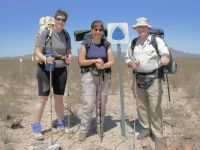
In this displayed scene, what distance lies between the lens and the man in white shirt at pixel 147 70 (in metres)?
6.06

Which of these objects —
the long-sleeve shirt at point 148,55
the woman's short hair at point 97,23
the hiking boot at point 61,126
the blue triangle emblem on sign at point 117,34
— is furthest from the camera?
the hiking boot at point 61,126

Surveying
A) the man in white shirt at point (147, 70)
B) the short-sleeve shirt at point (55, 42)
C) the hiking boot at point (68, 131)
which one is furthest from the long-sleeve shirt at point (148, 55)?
the hiking boot at point (68, 131)

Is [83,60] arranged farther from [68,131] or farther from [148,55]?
[68,131]

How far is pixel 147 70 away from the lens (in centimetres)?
612

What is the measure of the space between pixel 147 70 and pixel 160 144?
1253 mm

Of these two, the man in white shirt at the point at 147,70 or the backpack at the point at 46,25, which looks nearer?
the man in white shirt at the point at 147,70

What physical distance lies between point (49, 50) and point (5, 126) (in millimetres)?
2269

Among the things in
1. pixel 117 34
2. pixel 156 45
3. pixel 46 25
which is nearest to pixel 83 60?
pixel 117 34

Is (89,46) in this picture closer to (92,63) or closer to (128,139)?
(92,63)

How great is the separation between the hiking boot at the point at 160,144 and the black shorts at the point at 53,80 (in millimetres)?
2025

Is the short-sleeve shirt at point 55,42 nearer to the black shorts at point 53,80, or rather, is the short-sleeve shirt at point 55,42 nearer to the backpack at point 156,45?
the black shorts at point 53,80

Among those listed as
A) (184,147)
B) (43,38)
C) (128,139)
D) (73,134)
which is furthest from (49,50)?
(184,147)

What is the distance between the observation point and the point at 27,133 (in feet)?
23.8

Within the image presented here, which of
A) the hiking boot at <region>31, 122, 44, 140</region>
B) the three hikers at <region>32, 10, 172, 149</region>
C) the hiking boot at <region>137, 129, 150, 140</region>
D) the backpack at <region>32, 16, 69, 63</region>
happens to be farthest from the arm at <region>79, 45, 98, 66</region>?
the hiking boot at <region>137, 129, 150, 140</region>
